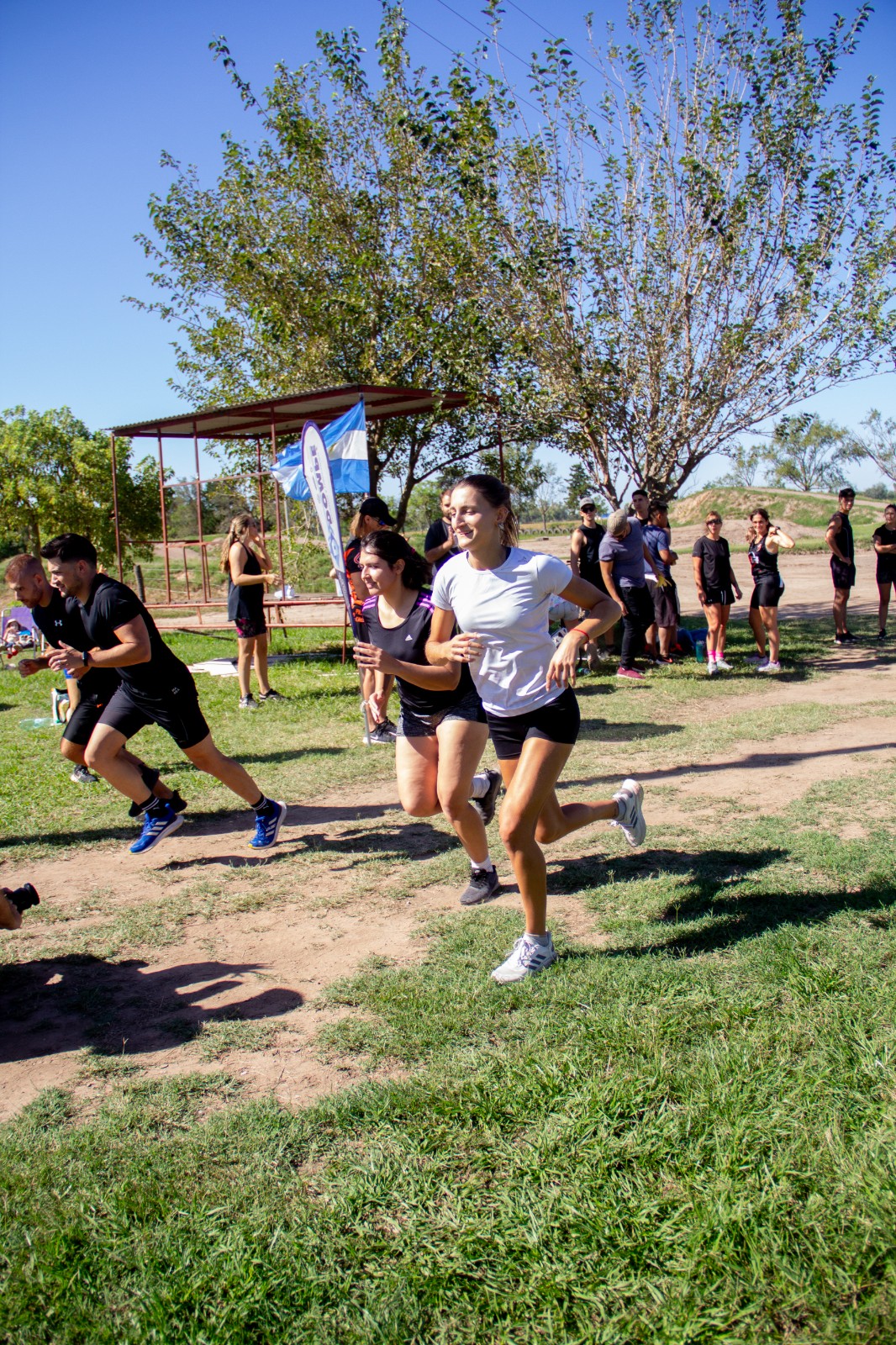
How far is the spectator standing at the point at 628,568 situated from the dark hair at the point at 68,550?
680 cm

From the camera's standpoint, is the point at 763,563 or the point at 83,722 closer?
the point at 83,722

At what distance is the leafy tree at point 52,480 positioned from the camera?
98.8ft

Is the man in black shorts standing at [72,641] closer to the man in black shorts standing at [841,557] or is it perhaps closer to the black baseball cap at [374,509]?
the black baseball cap at [374,509]

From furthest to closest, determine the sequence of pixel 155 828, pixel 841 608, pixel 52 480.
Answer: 1. pixel 52 480
2. pixel 841 608
3. pixel 155 828

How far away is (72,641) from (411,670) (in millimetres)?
3141

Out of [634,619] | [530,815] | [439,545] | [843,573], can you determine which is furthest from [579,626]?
[843,573]

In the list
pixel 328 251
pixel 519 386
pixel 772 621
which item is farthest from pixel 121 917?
pixel 328 251

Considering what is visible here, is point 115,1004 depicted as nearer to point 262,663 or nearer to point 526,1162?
point 526,1162

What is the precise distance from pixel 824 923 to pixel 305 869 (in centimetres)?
285

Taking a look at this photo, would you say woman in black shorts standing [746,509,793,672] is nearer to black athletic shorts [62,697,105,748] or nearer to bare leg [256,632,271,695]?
bare leg [256,632,271,695]

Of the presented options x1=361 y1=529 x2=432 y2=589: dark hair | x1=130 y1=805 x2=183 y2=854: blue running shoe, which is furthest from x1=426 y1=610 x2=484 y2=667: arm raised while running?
x1=130 y1=805 x2=183 y2=854: blue running shoe

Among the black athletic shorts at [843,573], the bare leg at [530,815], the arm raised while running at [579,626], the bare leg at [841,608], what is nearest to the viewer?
the arm raised while running at [579,626]

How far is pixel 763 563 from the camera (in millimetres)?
11820

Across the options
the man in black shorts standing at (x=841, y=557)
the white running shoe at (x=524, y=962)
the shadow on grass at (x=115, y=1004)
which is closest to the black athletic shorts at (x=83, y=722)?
the shadow on grass at (x=115, y=1004)
